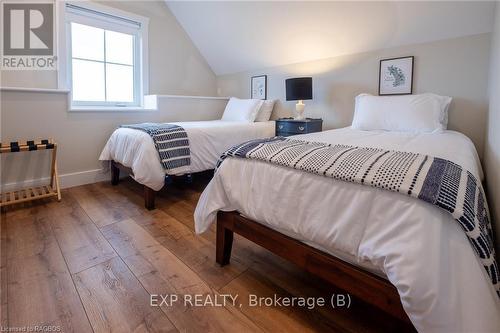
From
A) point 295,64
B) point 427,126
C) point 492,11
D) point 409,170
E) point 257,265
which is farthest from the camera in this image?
point 295,64

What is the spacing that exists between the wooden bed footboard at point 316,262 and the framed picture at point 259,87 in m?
2.81

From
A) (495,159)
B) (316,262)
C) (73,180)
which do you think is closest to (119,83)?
(73,180)

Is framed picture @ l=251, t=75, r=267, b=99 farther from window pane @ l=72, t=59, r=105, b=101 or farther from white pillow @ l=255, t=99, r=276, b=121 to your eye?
window pane @ l=72, t=59, r=105, b=101

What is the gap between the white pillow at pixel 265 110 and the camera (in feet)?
11.8

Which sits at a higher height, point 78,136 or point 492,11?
point 492,11

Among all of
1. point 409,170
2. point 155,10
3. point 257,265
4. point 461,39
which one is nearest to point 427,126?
point 461,39

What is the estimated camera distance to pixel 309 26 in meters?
2.89

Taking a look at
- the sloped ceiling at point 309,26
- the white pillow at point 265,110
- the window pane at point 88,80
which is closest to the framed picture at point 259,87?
→ the sloped ceiling at point 309,26

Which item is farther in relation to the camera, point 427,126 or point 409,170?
point 427,126

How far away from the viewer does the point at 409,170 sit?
0.89 m

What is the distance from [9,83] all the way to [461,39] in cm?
419

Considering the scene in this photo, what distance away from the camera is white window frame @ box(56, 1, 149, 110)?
2.85 meters

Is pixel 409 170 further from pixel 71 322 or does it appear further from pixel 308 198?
pixel 71 322

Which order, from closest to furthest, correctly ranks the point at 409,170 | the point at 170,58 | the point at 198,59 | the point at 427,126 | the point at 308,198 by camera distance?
the point at 409,170
the point at 308,198
the point at 427,126
the point at 170,58
the point at 198,59
